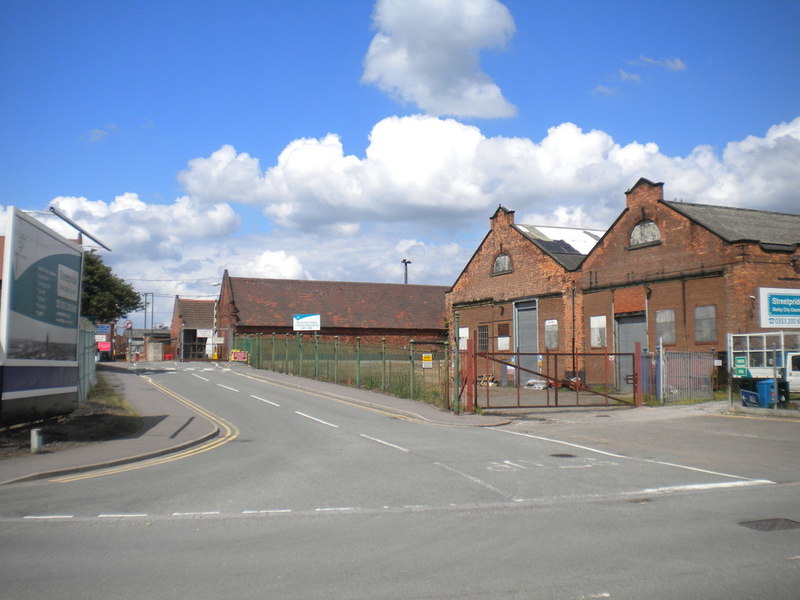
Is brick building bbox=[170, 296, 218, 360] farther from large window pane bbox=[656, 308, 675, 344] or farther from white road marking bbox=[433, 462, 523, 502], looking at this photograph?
white road marking bbox=[433, 462, 523, 502]

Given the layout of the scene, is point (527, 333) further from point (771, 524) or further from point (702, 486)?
point (771, 524)

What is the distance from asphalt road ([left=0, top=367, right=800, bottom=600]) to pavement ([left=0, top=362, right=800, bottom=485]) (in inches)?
29.0

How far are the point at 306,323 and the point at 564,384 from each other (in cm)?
2356

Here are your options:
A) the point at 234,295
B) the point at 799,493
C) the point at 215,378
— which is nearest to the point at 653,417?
the point at 799,493

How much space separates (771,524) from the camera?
8016mm

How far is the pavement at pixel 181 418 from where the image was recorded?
40.1 feet

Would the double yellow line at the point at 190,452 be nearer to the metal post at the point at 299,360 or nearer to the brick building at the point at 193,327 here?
the metal post at the point at 299,360

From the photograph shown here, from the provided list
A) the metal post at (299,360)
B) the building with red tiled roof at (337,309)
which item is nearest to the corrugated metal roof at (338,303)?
the building with red tiled roof at (337,309)

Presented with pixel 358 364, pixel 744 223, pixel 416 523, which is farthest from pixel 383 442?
pixel 744 223

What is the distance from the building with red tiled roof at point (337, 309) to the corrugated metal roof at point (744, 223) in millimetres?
37216

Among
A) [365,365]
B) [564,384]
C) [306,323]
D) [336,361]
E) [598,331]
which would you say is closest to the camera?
[365,365]

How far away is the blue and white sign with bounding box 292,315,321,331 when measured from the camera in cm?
5066

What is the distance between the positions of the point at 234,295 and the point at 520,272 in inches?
1333

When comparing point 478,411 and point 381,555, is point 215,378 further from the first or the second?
point 381,555
